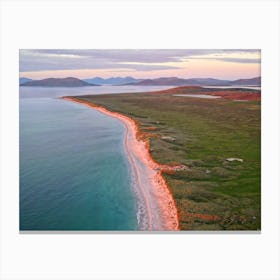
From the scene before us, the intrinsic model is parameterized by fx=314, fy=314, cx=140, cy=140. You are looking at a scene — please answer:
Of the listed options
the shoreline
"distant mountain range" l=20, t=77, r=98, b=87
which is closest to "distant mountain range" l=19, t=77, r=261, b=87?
"distant mountain range" l=20, t=77, r=98, b=87

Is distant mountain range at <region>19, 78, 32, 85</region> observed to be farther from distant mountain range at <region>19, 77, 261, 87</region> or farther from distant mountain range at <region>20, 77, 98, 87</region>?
A: distant mountain range at <region>19, 77, 261, 87</region>

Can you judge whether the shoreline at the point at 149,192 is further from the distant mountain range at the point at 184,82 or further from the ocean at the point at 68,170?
the distant mountain range at the point at 184,82

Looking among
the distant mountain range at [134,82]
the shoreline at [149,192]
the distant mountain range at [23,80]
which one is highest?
the distant mountain range at [134,82]
